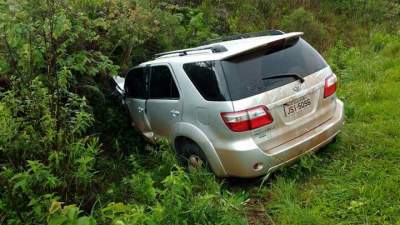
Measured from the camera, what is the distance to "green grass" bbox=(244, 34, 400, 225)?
433 cm

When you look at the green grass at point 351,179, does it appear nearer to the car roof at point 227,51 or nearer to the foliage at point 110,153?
the foliage at point 110,153

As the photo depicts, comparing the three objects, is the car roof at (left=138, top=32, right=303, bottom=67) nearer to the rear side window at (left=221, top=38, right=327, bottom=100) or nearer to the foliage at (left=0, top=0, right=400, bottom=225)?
the rear side window at (left=221, top=38, right=327, bottom=100)

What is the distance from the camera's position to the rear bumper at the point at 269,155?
4664 millimetres

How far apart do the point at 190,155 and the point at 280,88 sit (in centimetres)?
138

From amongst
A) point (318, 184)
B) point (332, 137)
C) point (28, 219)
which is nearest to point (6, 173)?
point (28, 219)

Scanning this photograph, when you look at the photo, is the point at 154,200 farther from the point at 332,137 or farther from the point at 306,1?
the point at 306,1

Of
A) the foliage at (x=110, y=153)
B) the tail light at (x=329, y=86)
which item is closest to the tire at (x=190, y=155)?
the foliage at (x=110, y=153)

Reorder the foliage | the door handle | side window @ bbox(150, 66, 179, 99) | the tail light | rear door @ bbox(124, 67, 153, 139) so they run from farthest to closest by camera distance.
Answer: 1. rear door @ bbox(124, 67, 153, 139)
2. side window @ bbox(150, 66, 179, 99)
3. the door handle
4. the tail light
5. the foliage

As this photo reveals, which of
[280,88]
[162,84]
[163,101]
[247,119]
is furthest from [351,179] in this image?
[162,84]

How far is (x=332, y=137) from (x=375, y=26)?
7900 millimetres

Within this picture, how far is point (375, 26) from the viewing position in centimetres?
1213

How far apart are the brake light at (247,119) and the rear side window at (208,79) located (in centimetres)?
21

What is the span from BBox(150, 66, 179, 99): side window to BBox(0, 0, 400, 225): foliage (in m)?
0.64

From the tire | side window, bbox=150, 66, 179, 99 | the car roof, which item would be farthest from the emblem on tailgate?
side window, bbox=150, 66, 179, 99
